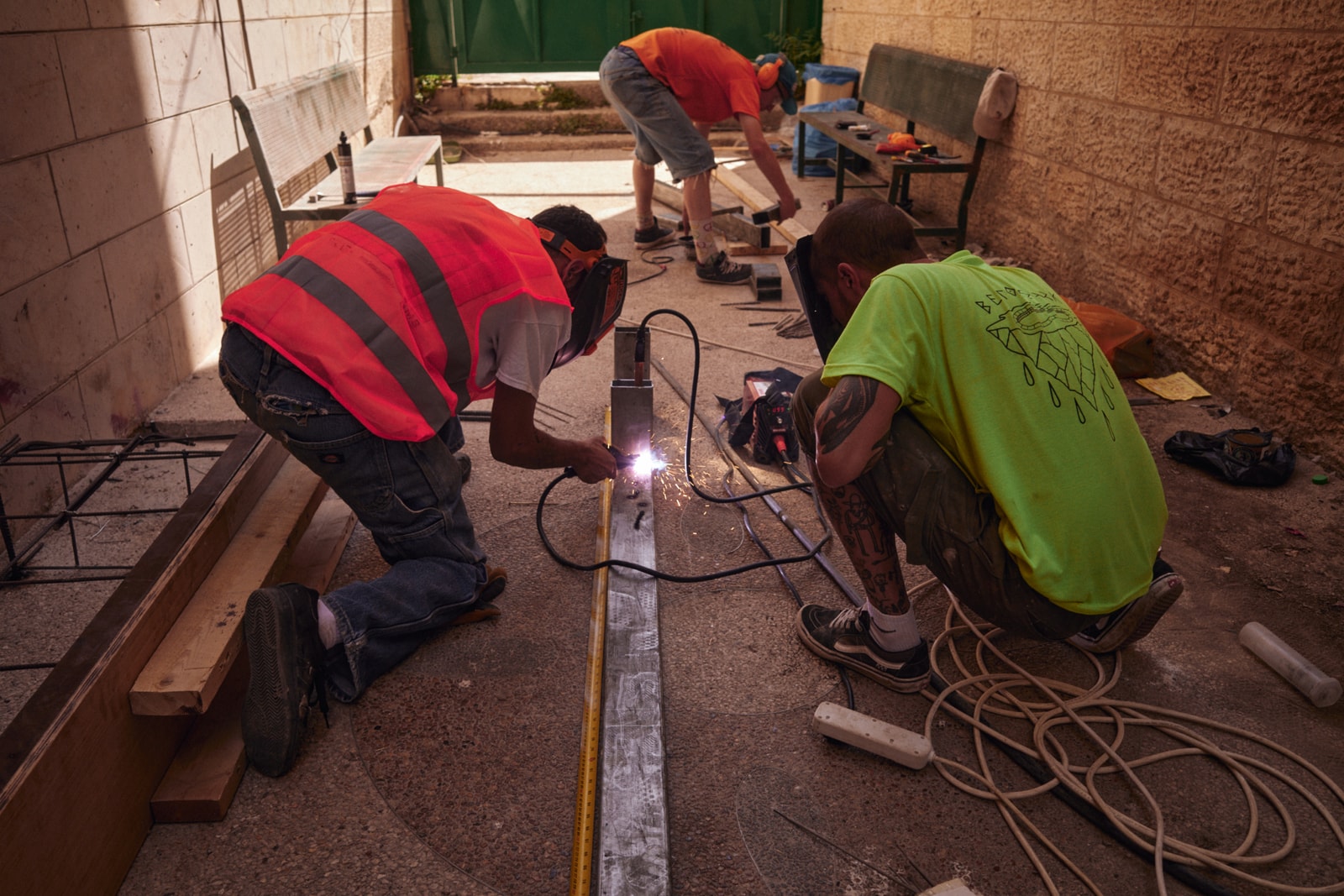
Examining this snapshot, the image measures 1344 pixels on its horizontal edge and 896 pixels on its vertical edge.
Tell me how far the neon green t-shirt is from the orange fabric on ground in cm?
417

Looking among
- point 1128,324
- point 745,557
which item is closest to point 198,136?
point 745,557

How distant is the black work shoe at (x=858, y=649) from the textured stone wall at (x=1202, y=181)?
7.61ft

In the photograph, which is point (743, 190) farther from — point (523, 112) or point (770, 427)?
point (770, 427)

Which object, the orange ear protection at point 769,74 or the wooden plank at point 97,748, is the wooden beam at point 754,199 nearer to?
the orange ear protection at point 769,74

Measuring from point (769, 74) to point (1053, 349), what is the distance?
4.50 m

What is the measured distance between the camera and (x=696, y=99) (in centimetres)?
611

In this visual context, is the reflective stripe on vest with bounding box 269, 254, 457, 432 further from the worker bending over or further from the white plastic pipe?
the worker bending over

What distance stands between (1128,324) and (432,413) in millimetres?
3758

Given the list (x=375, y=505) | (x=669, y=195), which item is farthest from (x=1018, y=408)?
(x=669, y=195)

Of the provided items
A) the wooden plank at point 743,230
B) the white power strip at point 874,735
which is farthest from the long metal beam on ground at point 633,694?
the wooden plank at point 743,230

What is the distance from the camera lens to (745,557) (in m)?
3.16

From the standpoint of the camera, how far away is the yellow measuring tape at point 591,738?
6.53 feet

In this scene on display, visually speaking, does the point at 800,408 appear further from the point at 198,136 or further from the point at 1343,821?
the point at 198,136

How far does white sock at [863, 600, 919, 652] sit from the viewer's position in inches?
96.8
